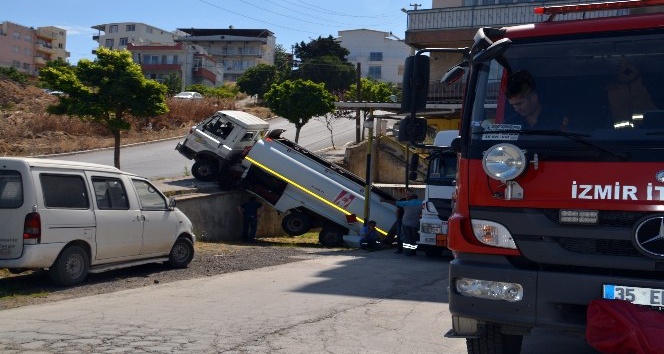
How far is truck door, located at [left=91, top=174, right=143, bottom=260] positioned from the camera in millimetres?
11938

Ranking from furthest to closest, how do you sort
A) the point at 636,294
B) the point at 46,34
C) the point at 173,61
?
the point at 46,34 → the point at 173,61 → the point at 636,294

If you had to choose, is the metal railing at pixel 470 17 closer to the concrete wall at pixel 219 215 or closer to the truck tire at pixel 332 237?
the truck tire at pixel 332 237

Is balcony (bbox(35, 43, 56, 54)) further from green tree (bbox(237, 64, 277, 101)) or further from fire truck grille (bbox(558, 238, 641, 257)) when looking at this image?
fire truck grille (bbox(558, 238, 641, 257))

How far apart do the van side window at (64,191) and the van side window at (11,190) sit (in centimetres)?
31

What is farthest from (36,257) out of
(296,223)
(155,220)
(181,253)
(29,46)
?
(29,46)

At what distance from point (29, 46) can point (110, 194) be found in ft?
309

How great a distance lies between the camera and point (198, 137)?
2434 cm

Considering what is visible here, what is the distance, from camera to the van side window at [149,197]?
43.3ft

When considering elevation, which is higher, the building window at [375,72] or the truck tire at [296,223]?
the building window at [375,72]

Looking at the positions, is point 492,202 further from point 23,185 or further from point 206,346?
point 23,185

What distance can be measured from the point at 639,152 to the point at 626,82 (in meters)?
0.59

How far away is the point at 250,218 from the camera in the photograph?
73.5ft

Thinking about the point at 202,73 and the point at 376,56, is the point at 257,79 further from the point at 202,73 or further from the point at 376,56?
the point at 376,56

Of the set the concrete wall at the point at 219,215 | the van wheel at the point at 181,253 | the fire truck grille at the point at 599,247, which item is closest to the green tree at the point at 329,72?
the concrete wall at the point at 219,215
